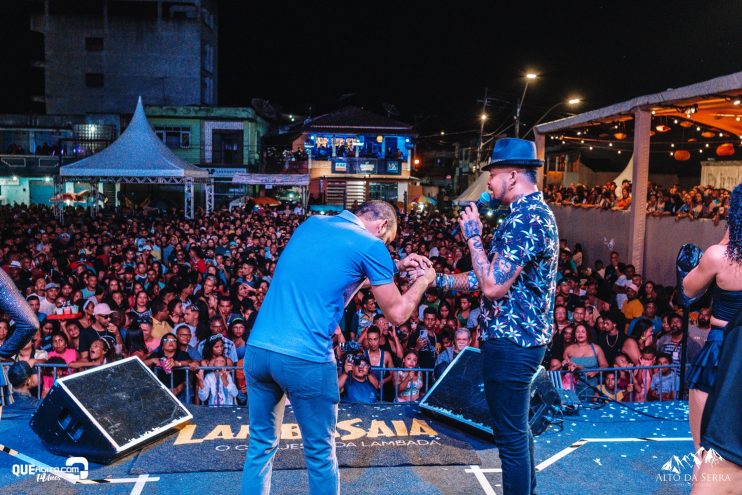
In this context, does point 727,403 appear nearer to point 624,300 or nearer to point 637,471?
point 637,471

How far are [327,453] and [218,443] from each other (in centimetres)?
168

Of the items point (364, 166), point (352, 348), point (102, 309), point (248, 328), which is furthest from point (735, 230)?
point (364, 166)

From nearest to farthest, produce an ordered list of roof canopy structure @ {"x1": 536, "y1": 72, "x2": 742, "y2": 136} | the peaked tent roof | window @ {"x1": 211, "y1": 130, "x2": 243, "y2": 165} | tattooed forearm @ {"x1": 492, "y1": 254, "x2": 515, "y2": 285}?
tattooed forearm @ {"x1": 492, "y1": 254, "x2": 515, "y2": 285}
roof canopy structure @ {"x1": 536, "y1": 72, "x2": 742, "y2": 136}
the peaked tent roof
window @ {"x1": 211, "y1": 130, "x2": 243, "y2": 165}

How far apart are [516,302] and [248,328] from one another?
4.96m

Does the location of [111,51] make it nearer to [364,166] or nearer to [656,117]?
[364,166]

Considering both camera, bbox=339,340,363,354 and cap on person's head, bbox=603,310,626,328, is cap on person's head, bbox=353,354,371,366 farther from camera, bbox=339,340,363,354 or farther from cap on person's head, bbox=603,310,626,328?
cap on person's head, bbox=603,310,626,328

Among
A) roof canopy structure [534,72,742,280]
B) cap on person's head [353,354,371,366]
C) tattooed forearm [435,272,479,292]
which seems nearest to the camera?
tattooed forearm [435,272,479,292]

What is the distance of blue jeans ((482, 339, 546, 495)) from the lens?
2533 mm

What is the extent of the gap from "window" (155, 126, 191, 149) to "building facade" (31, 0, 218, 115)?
5052 mm

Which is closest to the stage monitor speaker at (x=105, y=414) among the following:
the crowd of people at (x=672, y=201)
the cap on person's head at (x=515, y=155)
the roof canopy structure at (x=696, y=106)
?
the cap on person's head at (x=515, y=155)

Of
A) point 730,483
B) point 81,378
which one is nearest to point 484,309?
point 730,483

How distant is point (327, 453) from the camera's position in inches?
97.8

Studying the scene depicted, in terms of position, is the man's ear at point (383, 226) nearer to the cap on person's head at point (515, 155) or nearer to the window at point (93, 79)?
the cap on person's head at point (515, 155)

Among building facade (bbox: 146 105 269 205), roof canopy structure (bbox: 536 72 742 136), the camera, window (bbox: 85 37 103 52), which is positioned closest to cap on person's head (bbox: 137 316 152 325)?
the camera
